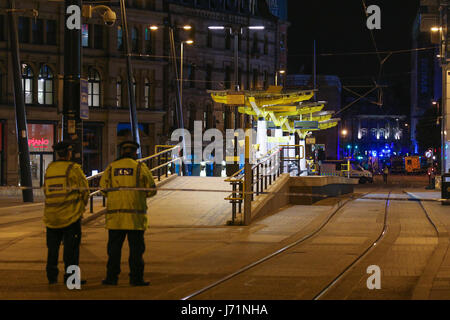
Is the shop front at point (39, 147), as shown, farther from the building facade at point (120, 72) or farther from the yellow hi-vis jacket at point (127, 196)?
the yellow hi-vis jacket at point (127, 196)

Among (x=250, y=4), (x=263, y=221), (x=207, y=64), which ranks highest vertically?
(x=250, y=4)

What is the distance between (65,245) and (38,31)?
137ft

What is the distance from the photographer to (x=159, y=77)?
179 feet

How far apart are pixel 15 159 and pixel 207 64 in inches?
758

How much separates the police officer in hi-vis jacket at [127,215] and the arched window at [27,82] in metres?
40.4

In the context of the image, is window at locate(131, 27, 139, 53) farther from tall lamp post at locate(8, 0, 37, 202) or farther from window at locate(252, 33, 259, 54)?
tall lamp post at locate(8, 0, 37, 202)

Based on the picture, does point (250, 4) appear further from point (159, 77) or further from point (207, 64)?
point (159, 77)

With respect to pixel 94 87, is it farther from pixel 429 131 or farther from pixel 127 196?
pixel 429 131

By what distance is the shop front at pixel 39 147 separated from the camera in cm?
4853

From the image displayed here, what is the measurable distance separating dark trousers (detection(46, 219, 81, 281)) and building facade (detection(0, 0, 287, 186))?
31.7 meters

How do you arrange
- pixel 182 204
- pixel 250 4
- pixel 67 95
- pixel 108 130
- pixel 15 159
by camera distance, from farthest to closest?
pixel 250 4 < pixel 108 130 < pixel 15 159 < pixel 182 204 < pixel 67 95

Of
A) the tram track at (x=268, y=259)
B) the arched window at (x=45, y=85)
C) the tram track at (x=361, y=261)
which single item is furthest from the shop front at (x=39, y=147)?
the tram track at (x=361, y=261)

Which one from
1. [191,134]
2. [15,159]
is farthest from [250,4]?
[15,159]

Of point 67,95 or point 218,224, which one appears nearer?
point 67,95
